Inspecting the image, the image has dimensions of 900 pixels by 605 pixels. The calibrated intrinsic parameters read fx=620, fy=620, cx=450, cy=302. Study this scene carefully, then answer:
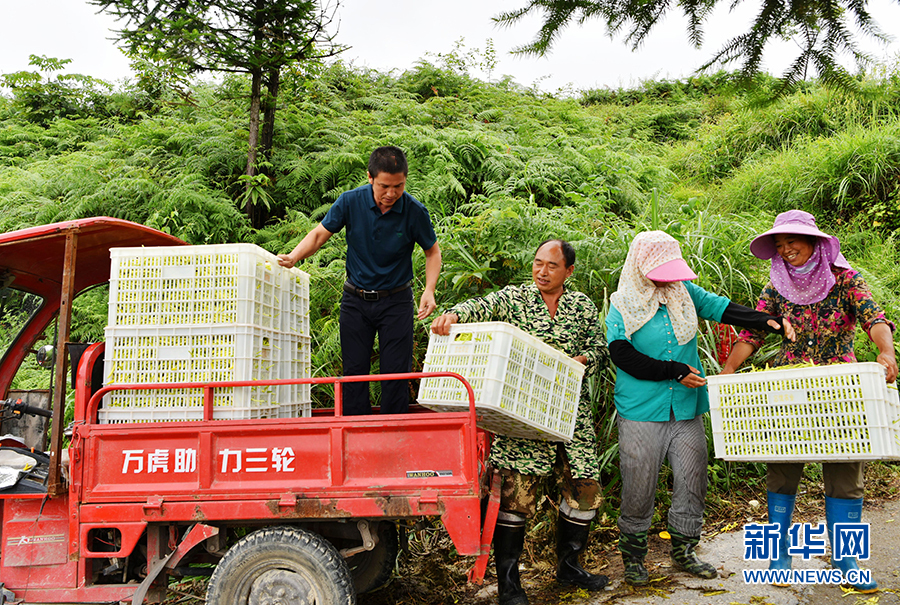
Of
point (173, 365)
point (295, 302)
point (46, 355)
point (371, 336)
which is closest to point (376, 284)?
point (371, 336)

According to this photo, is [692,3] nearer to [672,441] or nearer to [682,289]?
[682,289]

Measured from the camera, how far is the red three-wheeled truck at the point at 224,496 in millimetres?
2975

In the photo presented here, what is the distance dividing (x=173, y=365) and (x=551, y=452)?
84.2 inches

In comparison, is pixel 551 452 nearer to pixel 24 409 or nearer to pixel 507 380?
pixel 507 380

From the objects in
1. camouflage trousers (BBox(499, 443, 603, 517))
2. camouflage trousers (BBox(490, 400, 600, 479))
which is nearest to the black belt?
camouflage trousers (BBox(490, 400, 600, 479))

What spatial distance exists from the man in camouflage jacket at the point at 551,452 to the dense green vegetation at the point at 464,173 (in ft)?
3.22

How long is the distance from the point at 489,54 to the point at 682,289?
994 cm

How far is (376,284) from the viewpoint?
3885 mm

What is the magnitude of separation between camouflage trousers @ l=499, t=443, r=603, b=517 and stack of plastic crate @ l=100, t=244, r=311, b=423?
4.75 ft

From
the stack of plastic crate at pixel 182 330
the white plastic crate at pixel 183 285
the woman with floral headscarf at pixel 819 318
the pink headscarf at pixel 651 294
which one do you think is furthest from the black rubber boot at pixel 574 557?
the white plastic crate at pixel 183 285

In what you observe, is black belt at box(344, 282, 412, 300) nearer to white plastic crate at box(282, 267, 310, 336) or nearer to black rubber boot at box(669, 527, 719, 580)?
white plastic crate at box(282, 267, 310, 336)

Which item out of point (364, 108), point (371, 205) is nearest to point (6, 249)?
point (371, 205)

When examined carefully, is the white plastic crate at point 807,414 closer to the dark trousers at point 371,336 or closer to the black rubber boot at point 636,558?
the black rubber boot at point 636,558

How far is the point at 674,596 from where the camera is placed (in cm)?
350
